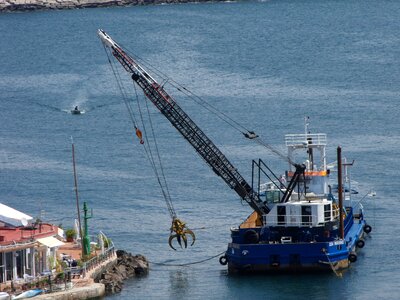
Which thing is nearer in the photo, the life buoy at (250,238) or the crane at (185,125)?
the life buoy at (250,238)

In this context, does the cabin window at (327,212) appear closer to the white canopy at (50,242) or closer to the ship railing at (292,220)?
the ship railing at (292,220)

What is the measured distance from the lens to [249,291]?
324 feet

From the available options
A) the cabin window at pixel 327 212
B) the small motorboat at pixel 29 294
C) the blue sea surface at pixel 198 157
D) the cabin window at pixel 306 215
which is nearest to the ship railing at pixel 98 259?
the blue sea surface at pixel 198 157

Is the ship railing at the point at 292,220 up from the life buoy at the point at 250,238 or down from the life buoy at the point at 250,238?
up

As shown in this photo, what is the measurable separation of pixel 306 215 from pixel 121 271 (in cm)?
1129

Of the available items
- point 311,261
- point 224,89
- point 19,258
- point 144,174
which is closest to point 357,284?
point 311,261

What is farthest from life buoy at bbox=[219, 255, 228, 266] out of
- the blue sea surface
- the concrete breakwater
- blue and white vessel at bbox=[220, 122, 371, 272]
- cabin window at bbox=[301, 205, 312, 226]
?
cabin window at bbox=[301, 205, 312, 226]

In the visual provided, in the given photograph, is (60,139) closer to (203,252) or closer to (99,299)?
(203,252)

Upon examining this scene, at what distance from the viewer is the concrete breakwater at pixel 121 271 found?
96.9m

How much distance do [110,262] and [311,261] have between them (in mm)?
11522

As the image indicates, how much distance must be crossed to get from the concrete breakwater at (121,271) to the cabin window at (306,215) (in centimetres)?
951

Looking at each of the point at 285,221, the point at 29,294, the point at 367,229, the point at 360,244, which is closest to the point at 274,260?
the point at 285,221

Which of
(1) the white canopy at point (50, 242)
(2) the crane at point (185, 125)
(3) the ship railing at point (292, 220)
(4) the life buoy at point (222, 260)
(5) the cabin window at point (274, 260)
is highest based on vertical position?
(2) the crane at point (185, 125)

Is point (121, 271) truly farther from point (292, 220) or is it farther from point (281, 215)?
point (292, 220)
